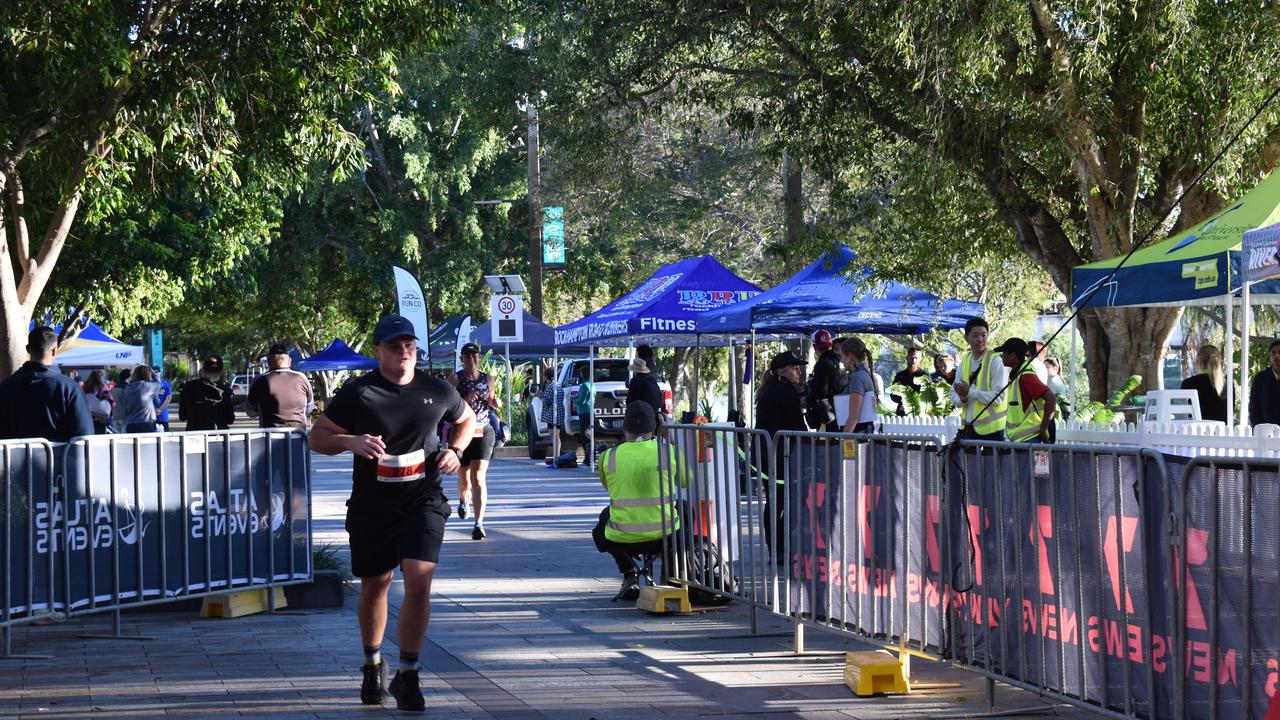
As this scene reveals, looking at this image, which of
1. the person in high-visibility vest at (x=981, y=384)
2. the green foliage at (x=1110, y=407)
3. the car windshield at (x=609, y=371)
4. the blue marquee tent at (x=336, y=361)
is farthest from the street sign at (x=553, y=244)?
the person in high-visibility vest at (x=981, y=384)

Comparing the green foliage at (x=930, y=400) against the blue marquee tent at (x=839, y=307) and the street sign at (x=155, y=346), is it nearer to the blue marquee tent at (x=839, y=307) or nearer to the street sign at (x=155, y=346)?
the blue marquee tent at (x=839, y=307)

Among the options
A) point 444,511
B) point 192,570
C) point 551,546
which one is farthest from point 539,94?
point 444,511

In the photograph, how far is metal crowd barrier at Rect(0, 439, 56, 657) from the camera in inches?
322

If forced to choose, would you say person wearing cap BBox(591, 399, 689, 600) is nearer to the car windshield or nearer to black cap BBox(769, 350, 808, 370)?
black cap BBox(769, 350, 808, 370)

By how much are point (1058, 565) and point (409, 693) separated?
2.89 m

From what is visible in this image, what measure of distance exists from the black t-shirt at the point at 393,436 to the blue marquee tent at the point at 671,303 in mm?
13528

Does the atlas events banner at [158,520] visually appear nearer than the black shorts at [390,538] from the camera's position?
No

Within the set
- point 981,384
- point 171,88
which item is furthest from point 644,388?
point 981,384

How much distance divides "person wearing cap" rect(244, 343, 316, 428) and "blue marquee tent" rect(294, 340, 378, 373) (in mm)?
32482

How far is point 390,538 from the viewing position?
23.0 ft

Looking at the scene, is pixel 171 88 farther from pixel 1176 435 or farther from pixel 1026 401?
pixel 1176 435

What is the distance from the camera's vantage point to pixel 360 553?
7.05 m

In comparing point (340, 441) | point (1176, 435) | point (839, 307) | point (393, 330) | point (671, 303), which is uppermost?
point (671, 303)

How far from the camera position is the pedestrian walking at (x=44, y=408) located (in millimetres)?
9188
